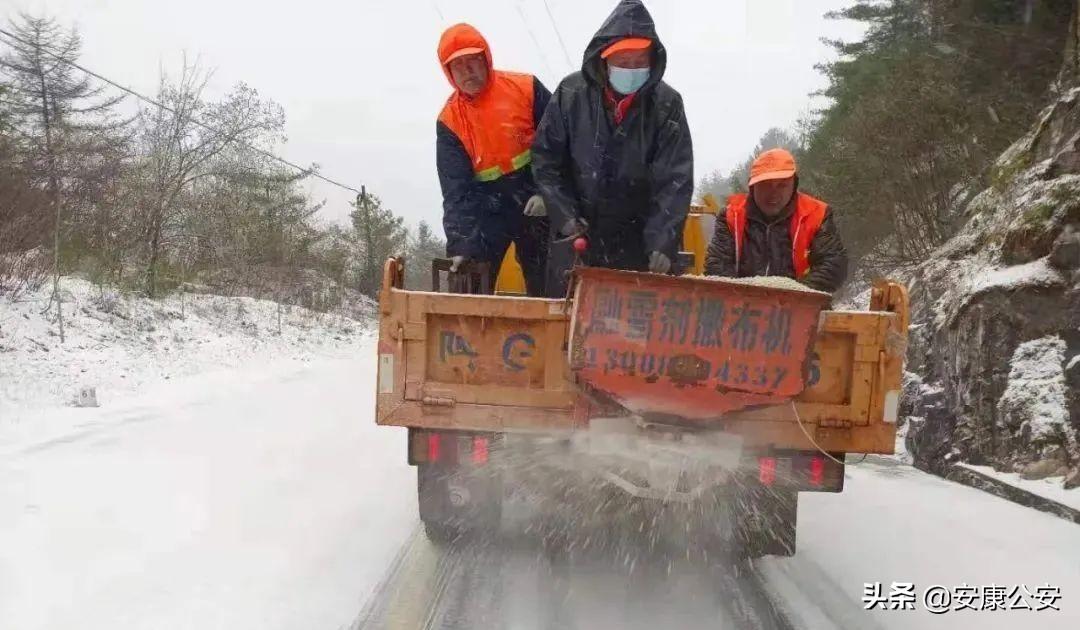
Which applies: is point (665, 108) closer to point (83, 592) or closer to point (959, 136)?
point (83, 592)

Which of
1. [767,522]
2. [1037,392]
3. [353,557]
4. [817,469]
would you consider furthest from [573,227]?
[1037,392]

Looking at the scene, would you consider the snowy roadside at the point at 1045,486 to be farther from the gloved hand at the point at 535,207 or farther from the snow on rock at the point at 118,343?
the snow on rock at the point at 118,343

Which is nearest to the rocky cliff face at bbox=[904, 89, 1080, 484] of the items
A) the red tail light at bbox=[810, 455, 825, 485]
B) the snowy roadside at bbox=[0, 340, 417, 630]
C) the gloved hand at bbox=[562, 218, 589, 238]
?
the red tail light at bbox=[810, 455, 825, 485]

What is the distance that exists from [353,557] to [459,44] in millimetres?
2919

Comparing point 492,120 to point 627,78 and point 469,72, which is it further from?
point 627,78

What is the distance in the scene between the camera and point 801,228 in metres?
4.98

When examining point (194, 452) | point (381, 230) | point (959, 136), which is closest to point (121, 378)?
point (194, 452)

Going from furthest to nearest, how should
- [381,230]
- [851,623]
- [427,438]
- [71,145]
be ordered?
[381,230]
[71,145]
[427,438]
[851,623]

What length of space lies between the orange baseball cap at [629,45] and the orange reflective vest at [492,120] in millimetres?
828

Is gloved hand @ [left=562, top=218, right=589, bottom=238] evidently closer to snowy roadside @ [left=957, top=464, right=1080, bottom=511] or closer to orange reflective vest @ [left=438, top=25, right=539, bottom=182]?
orange reflective vest @ [left=438, top=25, right=539, bottom=182]

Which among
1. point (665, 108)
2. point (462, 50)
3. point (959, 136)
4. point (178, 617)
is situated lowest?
point (178, 617)

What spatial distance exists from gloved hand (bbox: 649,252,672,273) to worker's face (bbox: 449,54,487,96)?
150cm

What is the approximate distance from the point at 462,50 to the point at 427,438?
2274 mm

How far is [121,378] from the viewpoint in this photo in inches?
336
